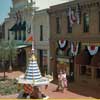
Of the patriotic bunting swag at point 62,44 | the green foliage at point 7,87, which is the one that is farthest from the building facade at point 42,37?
the green foliage at point 7,87

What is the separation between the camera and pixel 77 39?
32.4 m

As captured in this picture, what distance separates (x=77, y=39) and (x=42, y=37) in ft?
27.7

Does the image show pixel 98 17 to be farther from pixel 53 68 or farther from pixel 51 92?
pixel 53 68

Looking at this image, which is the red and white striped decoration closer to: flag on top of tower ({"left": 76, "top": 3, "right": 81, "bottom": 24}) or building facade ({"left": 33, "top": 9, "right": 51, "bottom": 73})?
building facade ({"left": 33, "top": 9, "right": 51, "bottom": 73})

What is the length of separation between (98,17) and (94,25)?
977mm

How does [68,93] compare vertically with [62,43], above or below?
below

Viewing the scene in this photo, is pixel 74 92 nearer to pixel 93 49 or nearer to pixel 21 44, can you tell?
pixel 93 49

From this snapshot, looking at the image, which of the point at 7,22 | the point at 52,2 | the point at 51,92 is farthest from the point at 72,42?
the point at 7,22

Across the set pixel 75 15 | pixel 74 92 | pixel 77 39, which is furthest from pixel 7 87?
pixel 75 15

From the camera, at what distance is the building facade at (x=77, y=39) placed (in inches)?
1171

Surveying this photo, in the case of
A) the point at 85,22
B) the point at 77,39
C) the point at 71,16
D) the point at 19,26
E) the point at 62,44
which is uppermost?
the point at 19,26

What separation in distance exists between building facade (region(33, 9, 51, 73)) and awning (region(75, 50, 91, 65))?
767 centimetres

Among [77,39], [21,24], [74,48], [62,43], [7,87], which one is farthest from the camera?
[21,24]

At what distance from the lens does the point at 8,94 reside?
26766 millimetres
